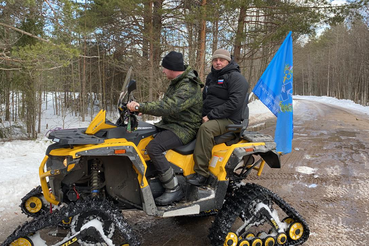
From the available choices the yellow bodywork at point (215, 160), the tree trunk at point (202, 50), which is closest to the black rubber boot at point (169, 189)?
the yellow bodywork at point (215, 160)

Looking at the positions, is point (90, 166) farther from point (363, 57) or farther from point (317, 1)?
point (363, 57)

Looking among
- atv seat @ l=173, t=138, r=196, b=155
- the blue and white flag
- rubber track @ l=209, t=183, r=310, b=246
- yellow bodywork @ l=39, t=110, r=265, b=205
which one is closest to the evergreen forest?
the blue and white flag

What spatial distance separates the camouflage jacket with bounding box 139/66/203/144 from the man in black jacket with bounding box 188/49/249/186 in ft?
0.46

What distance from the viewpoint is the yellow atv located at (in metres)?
2.71

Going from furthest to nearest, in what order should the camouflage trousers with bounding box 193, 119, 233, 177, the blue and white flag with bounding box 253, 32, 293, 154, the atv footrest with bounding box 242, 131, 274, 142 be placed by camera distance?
the blue and white flag with bounding box 253, 32, 293, 154 < the atv footrest with bounding box 242, 131, 274, 142 < the camouflage trousers with bounding box 193, 119, 233, 177

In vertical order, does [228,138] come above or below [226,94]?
below

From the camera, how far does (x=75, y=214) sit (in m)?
→ 2.67

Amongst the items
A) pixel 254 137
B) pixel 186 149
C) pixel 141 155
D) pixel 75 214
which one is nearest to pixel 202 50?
pixel 254 137

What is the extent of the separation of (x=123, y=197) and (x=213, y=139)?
116cm

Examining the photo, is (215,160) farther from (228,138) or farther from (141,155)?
(141,155)

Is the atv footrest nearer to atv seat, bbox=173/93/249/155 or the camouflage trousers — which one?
atv seat, bbox=173/93/249/155

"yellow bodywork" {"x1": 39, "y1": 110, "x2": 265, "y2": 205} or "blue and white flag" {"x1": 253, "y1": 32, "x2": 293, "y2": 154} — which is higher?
"blue and white flag" {"x1": 253, "y1": 32, "x2": 293, "y2": 154}

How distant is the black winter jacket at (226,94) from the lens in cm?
357

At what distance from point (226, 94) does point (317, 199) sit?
8.09 feet
